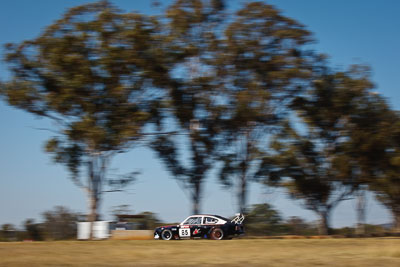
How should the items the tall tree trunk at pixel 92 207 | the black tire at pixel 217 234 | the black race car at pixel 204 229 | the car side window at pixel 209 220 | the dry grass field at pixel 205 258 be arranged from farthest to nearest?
the tall tree trunk at pixel 92 207 < the car side window at pixel 209 220 < the black race car at pixel 204 229 < the black tire at pixel 217 234 < the dry grass field at pixel 205 258

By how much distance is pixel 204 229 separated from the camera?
28.2m

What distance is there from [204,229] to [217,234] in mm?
823

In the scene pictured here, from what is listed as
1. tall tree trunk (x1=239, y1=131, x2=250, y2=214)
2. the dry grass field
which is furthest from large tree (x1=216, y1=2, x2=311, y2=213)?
the dry grass field

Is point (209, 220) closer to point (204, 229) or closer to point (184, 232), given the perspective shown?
point (204, 229)

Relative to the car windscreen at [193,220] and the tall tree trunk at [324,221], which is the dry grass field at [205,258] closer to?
the car windscreen at [193,220]

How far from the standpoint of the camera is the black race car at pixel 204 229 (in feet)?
90.8

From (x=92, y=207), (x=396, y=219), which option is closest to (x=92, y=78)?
(x=92, y=207)

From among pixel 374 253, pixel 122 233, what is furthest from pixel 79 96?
pixel 374 253

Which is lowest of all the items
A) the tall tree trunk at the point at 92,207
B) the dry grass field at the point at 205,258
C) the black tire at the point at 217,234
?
the dry grass field at the point at 205,258

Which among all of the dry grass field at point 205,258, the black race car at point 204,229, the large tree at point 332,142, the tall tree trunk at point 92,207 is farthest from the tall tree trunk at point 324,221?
the dry grass field at point 205,258

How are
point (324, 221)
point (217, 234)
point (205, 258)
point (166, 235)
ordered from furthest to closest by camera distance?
point (324, 221) → point (166, 235) → point (217, 234) → point (205, 258)

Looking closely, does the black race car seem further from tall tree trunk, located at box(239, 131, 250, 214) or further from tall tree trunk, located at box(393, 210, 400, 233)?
tall tree trunk, located at box(393, 210, 400, 233)

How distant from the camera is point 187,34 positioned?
3662 centimetres

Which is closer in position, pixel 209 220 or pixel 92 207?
pixel 209 220
